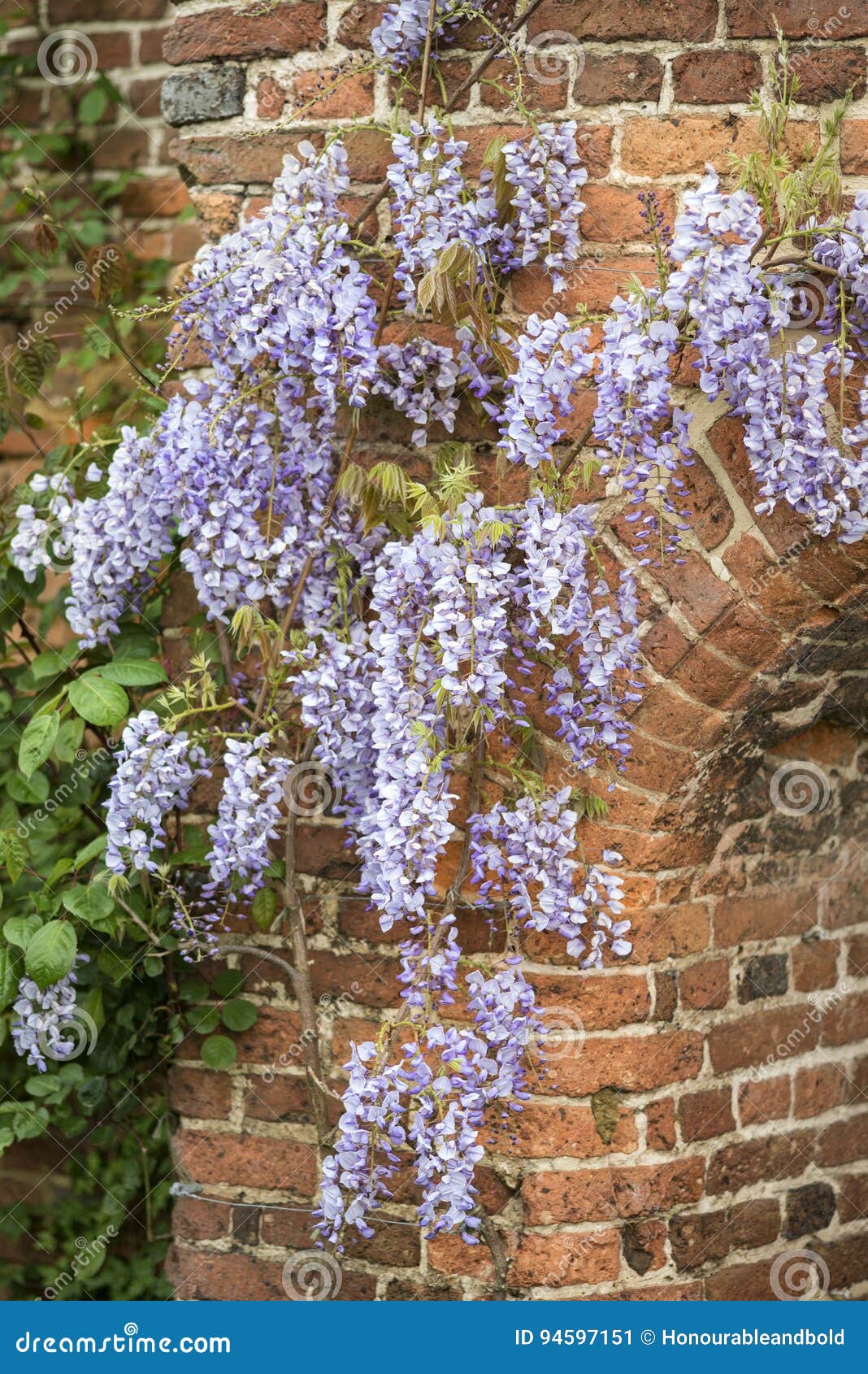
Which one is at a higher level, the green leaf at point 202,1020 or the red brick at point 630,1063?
the green leaf at point 202,1020

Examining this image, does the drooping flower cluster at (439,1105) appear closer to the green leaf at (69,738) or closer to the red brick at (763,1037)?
the red brick at (763,1037)

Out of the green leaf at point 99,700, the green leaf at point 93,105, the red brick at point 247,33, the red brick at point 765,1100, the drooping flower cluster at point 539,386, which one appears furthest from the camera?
the green leaf at point 93,105

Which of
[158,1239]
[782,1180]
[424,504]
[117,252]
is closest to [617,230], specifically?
[424,504]

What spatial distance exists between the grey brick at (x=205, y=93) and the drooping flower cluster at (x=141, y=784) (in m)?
1.02

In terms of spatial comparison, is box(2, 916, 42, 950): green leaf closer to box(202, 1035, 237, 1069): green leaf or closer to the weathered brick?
box(202, 1035, 237, 1069): green leaf

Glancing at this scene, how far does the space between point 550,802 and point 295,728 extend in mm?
509

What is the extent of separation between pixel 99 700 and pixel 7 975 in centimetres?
47

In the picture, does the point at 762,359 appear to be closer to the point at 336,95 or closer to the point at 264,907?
the point at 336,95

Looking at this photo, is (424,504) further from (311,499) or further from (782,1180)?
(782,1180)

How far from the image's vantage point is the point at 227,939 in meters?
2.28

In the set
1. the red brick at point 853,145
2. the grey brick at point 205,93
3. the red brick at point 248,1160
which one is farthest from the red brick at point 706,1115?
the grey brick at point 205,93

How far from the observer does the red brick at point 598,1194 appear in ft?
6.71

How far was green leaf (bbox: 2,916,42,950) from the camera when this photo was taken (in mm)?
2084

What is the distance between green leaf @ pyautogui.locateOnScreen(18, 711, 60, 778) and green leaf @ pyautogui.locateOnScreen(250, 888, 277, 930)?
0.41m
